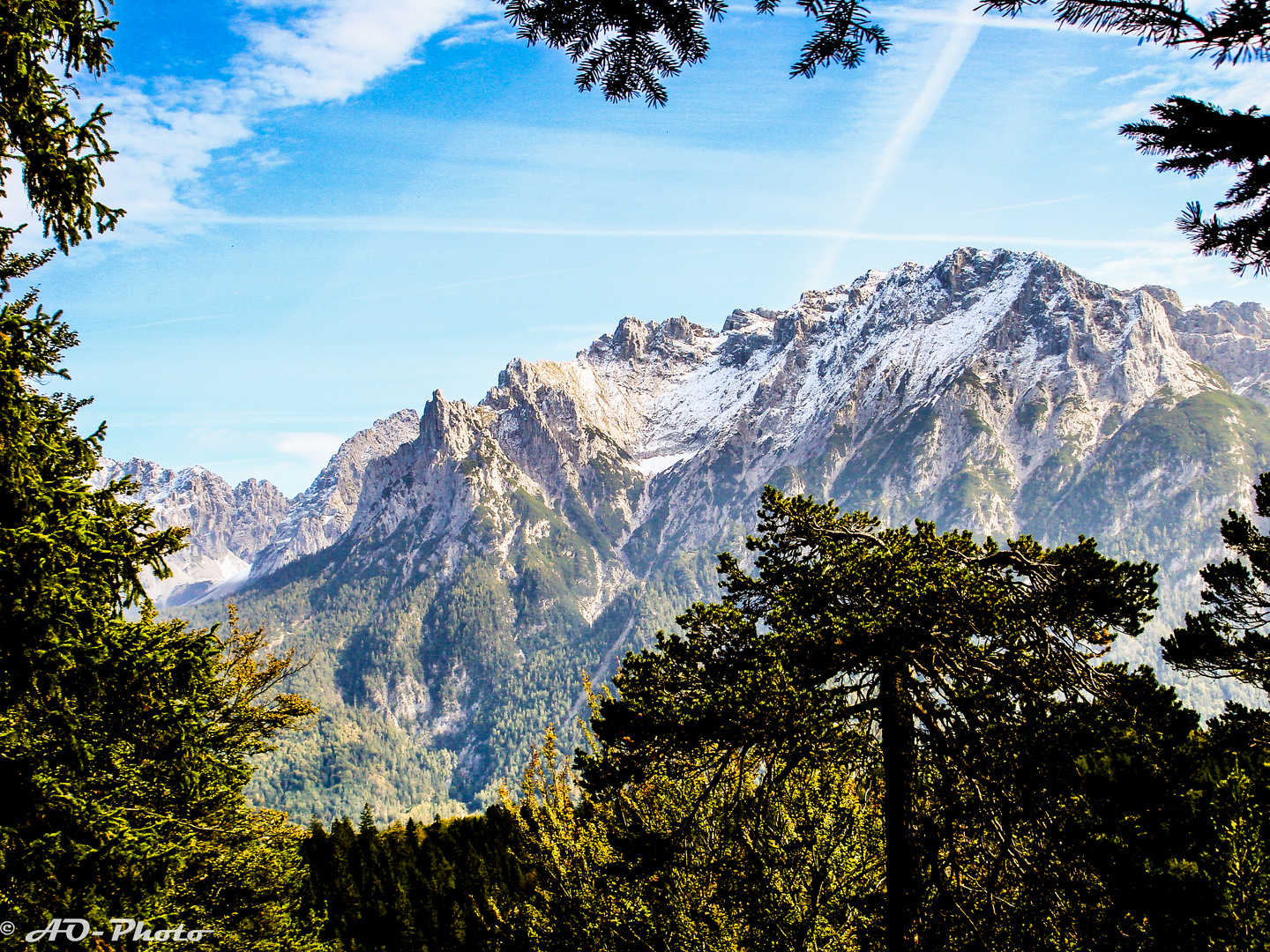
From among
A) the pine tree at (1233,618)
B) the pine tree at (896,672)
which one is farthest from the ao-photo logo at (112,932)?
the pine tree at (1233,618)

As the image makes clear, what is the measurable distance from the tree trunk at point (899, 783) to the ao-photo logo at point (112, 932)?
36.8ft

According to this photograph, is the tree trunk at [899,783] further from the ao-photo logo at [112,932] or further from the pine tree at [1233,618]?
the pine tree at [1233,618]

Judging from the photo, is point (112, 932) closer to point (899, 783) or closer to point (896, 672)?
point (899, 783)

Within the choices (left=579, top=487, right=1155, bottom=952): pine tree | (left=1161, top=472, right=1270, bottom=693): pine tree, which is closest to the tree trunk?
(left=579, top=487, right=1155, bottom=952): pine tree

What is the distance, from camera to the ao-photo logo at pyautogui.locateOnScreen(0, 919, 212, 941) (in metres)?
9.59

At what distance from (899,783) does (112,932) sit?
12.3 metres

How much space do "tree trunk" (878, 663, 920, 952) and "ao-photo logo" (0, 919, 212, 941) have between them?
36.8 feet

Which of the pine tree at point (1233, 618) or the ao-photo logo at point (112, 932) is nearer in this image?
the ao-photo logo at point (112, 932)

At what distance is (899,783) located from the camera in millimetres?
9047

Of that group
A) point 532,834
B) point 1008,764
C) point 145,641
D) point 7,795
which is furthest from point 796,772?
point 7,795

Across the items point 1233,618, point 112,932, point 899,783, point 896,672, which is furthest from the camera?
point 1233,618

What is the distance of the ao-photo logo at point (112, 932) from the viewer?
31.5 ft

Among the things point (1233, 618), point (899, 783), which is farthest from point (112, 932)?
point (1233, 618)

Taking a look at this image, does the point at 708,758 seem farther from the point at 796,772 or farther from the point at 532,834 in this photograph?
the point at 532,834
